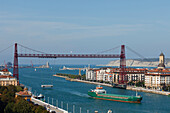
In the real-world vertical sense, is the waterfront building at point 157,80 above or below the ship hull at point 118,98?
above

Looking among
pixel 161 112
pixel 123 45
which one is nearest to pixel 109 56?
pixel 123 45

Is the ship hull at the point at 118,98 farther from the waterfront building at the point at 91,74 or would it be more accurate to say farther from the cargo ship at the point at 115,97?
the waterfront building at the point at 91,74

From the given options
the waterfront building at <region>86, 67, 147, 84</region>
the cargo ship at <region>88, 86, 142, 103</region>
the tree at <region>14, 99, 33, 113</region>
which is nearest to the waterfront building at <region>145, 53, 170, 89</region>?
the waterfront building at <region>86, 67, 147, 84</region>

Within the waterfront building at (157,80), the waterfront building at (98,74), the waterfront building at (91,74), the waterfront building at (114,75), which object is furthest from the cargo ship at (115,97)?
the waterfront building at (91,74)

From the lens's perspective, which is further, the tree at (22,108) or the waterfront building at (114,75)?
the waterfront building at (114,75)

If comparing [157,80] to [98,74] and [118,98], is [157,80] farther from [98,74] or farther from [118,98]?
[98,74]

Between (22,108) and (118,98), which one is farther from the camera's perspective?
(118,98)

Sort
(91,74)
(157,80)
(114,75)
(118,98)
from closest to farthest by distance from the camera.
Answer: (118,98) < (157,80) < (114,75) < (91,74)

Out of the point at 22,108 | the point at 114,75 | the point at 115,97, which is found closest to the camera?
the point at 22,108

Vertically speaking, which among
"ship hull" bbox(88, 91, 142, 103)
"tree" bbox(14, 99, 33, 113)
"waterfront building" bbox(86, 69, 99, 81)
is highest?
"waterfront building" bbox(86, 69, 99, 81)

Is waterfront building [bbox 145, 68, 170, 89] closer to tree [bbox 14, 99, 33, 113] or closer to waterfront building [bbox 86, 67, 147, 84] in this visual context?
waterfront building [bbox 86, 67, 147, 84]

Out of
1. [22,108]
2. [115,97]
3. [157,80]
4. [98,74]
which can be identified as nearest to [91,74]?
[98,74]

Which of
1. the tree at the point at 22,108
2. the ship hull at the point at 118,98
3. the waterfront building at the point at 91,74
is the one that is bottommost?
the ship hull at the point at 118,98
